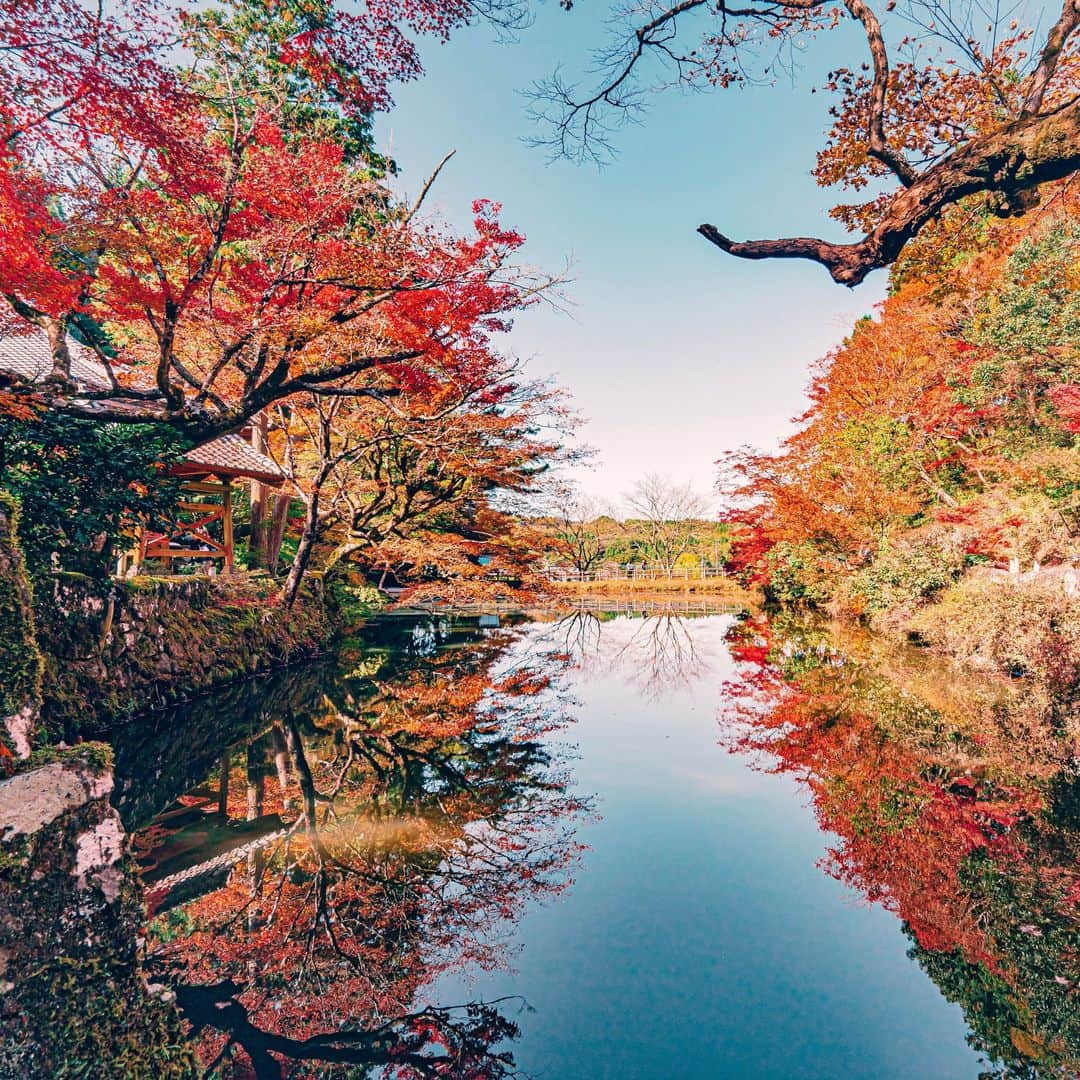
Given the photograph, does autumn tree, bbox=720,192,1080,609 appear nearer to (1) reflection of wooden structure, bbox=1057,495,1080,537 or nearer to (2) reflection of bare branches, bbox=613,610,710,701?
(1) reflection of wooden structure, bbox=1057,495,1080,537

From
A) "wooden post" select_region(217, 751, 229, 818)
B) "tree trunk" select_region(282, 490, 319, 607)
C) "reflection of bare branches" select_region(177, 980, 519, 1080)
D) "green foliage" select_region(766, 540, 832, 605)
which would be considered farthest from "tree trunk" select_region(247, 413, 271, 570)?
"green foliage" select_region(766, 540, 832, 605)

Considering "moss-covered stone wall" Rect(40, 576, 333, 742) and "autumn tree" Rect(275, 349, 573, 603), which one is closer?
"moss-covered stone wall" Rect(40, 576, 333, 742)

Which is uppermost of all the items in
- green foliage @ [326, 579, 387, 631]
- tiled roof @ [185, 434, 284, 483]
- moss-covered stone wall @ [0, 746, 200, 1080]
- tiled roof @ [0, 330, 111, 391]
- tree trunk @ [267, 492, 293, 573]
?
tiled roof @ [0, 330, 111, 391]

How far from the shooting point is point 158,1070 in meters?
1.94

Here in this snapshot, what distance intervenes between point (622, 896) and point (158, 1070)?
2175mm

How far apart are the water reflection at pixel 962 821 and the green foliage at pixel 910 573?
3638 millimetres

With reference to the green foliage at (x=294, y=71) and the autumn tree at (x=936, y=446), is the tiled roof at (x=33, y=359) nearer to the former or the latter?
the green foliage at (x=294, y=71)

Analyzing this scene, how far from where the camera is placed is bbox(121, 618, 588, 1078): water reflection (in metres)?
2.16

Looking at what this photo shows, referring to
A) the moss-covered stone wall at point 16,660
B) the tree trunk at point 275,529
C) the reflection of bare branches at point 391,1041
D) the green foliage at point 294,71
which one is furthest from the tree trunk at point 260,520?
the reflection of bare branches at point 391,1041

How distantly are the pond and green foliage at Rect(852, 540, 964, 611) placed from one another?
4912 mm

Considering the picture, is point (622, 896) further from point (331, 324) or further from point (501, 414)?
point (501, 414)

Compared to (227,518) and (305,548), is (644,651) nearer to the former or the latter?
(305,548)

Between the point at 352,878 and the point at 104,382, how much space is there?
32.2ft

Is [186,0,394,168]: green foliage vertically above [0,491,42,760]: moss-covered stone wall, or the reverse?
[186,0,394,168]: green foliage
